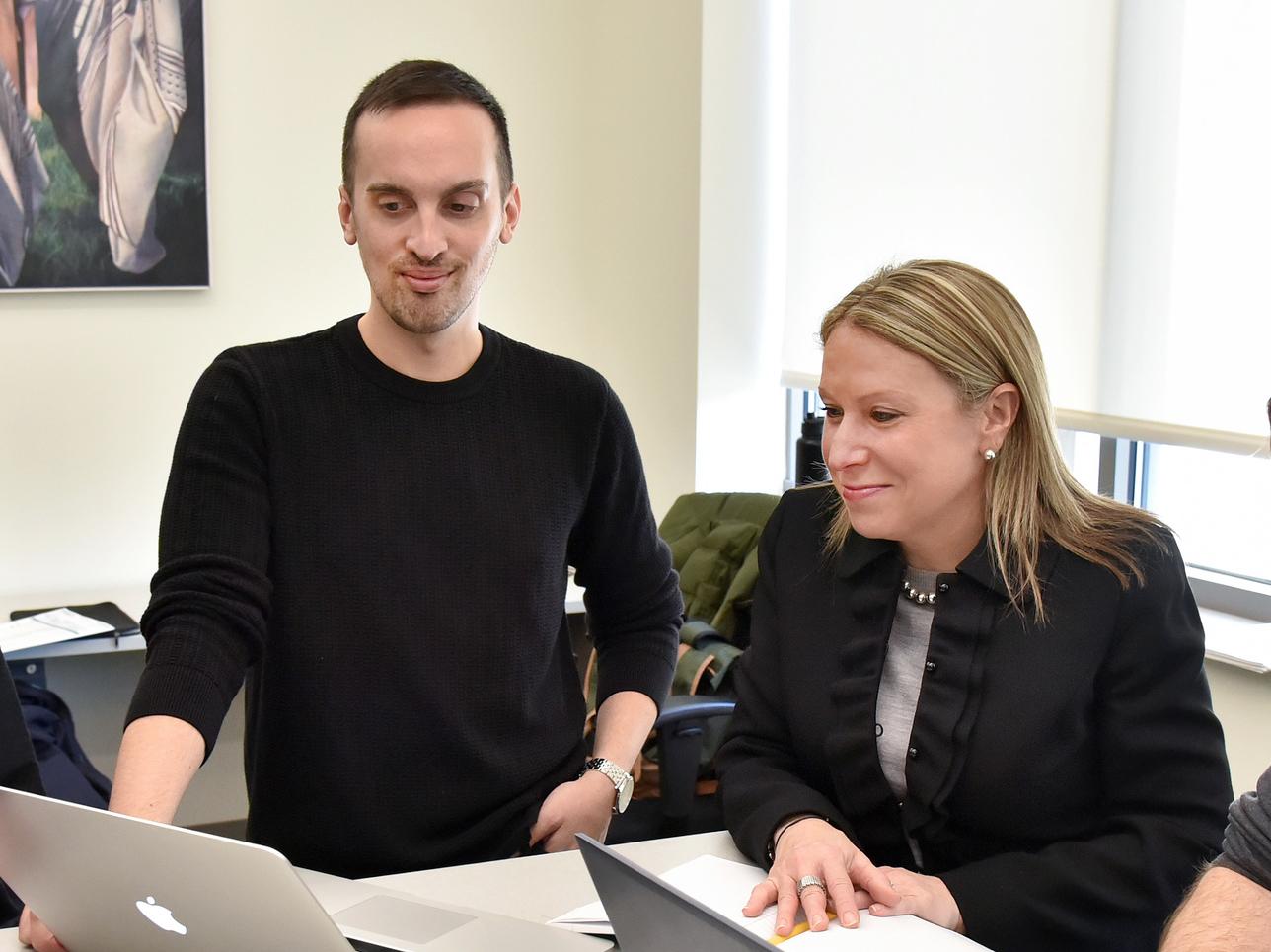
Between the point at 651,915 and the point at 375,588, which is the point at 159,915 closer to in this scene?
the point at 651,915

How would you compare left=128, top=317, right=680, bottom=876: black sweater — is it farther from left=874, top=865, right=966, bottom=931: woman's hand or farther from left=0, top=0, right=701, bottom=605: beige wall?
left=0, top=0, right=701, bottom=605: beige wall

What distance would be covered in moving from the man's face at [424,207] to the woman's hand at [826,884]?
2.30 ft

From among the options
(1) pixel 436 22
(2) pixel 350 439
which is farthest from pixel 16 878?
(1) pixel 436 22

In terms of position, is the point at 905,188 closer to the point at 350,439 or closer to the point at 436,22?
the point at 436,22

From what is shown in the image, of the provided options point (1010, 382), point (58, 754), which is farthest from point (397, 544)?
point (58, 754)

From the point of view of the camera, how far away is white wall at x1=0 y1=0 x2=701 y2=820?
11.6ft

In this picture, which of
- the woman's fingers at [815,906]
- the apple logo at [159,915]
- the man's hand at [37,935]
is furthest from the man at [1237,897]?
the man's hand at [37,935]

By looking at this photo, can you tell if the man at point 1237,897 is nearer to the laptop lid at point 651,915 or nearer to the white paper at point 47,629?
the laptop lid at point 651,915

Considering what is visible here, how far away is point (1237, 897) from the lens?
119 centimetres

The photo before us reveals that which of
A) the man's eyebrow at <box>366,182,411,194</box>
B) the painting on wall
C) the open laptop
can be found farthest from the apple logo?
the painting on wall

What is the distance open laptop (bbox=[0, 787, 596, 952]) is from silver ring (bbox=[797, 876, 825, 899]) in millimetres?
218

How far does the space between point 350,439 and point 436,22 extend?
2.54 m

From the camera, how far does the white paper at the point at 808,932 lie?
4.03 ft

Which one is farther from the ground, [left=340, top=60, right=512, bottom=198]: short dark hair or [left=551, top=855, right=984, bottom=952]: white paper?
[left=340, top=60, right=512, bottom=198]: short dark hair
